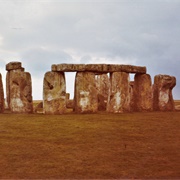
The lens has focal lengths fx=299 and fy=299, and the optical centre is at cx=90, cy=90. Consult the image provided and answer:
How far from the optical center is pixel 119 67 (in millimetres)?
15641

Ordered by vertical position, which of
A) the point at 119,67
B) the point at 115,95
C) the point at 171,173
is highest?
the point at 119,67

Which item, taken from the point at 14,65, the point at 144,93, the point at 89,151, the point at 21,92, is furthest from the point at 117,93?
the point at 89,151

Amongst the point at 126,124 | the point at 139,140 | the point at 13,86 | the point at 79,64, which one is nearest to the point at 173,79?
the point at 79,64

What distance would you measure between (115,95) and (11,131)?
7.06m

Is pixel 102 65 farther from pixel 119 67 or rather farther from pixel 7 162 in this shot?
pixel 7 162

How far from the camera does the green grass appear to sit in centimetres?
518

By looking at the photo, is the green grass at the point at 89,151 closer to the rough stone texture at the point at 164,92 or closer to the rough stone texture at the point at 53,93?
the rough stone texture at the point at 53,93

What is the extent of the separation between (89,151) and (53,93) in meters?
8.47

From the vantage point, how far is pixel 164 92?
1753 centimetres

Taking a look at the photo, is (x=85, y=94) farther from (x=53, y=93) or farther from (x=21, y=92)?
(x=21, y=92)

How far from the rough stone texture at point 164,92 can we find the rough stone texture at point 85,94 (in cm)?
453

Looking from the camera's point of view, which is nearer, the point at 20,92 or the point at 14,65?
the point at 20,92

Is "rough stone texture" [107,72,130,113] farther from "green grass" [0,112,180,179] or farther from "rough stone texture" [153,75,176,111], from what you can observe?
"green grass" [0,112,180,179]

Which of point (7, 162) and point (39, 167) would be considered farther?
point (7, 162)
